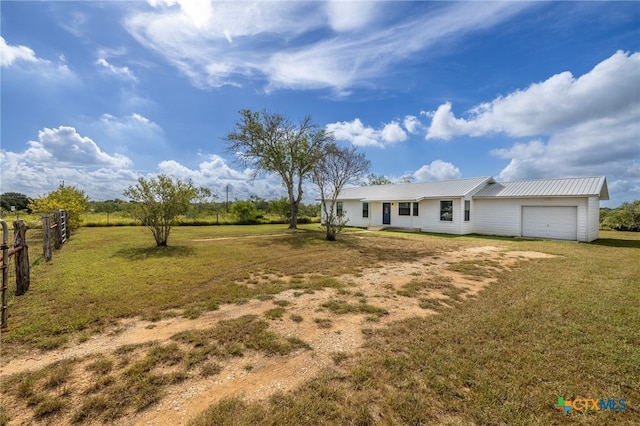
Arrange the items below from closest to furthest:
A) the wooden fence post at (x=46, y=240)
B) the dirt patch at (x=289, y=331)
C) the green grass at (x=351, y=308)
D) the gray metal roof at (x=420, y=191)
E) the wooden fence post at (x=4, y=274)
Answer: the dirt patch at (x=289, y=331) → the wooden fence post at (x=4, y=274) → the green grass at (x=351, y=308) → the wooden fence post at (x=46, y=240) → the gray metal roof at (x=420, y=191)

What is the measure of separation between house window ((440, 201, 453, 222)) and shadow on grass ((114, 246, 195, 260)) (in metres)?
15.1

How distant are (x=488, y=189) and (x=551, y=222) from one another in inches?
150

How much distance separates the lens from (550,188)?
14.8 metres

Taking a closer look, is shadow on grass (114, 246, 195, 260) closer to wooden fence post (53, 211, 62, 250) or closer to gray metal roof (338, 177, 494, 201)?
wooden fence post (53, 211, 62, 250)

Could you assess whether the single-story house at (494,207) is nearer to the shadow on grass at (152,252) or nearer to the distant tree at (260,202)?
the shadow on grass at (152,252)

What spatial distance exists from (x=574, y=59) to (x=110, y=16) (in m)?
16.5

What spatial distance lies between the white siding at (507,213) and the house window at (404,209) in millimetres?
4136

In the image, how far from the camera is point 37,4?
6324mm

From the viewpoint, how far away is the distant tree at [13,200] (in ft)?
108

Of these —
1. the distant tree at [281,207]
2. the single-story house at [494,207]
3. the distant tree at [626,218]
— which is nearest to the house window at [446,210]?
the single-story house at [494,207]

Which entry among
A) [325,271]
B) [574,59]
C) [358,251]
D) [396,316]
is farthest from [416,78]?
[396,316]

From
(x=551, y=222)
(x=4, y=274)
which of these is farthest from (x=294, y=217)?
(x=4, y=274)

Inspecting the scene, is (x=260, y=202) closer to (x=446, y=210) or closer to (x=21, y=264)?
(x=446, y=210)

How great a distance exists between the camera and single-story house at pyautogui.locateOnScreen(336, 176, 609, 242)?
13836mm
